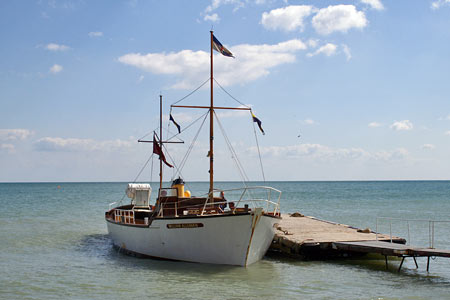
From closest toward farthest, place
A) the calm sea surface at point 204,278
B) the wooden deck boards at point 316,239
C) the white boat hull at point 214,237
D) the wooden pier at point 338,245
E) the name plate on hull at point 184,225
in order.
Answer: the calm sea surface at point 204,278, the wooden pier at point 338,245, the white boat hull at point 214,237, the name plate on hull at point 184,225, the wooden deck boards at point 316,239

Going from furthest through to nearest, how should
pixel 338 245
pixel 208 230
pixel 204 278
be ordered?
pixel 338 245 < pixel 208 230 < pixel 204 278

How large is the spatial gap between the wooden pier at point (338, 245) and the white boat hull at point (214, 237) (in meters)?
1.57

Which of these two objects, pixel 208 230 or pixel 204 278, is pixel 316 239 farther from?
pixel 204 278

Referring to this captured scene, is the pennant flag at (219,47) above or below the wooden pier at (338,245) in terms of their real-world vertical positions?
above

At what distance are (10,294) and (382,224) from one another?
89.8ft

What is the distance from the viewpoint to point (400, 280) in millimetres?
16500

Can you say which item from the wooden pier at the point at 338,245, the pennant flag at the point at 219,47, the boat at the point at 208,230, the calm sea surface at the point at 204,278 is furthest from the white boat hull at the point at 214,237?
the pennant flag at the point at 219,47

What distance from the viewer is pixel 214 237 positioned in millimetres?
17938

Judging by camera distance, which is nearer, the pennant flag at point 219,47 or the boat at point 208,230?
the boat at point 208,230

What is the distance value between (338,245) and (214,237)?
5.52 metres

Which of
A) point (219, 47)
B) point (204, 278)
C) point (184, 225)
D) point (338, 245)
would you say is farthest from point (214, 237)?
point (219, 47)

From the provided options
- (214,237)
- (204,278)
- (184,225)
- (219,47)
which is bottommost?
(204,278)

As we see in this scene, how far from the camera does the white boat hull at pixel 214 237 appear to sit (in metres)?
17.6

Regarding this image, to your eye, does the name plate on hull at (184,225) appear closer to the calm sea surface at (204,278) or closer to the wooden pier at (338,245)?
the calm sea surface at (204,278)
